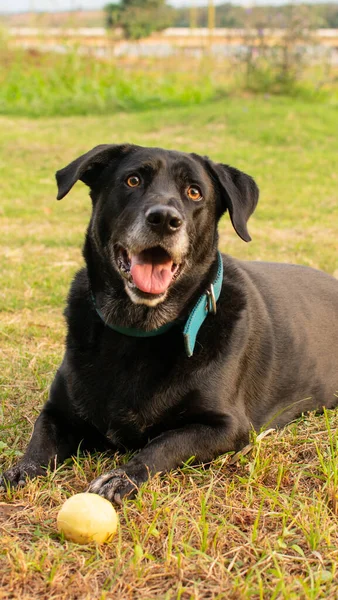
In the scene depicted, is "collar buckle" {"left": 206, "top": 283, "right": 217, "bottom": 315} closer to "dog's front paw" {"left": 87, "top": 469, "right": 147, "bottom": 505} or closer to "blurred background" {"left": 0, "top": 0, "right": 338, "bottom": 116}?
"dog's front paw" {"left": 87, "top": 469, "right": 147, "bottom": 505}

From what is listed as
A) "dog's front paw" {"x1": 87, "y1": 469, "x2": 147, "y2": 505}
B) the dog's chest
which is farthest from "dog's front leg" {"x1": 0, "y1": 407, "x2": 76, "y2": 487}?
"dog's front paw" {"x1": 87, "y1": 469, "x2": 147, "y2": 505}

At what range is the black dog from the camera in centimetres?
305

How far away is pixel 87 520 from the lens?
7.89 ft

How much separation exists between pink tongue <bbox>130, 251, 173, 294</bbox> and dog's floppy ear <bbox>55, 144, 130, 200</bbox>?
1.41ft

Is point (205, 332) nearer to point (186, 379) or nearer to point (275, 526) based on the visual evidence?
point (186, 379)

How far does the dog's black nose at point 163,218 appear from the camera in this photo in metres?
2.96

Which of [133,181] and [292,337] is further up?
[133,181]

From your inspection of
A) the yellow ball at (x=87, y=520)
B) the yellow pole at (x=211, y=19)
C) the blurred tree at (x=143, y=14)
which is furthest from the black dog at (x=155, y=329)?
the blurred tree at (x=143, y=14)

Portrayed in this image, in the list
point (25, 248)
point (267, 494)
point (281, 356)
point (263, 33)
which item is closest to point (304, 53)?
point (263, 33)

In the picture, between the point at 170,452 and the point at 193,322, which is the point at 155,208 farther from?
the point at 170,452

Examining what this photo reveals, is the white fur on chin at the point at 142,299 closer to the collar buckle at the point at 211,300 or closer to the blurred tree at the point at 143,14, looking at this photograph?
the collar buckle at the point at 211,300

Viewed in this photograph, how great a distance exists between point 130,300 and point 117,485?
811 millimetres

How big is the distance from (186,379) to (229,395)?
0.73 feet

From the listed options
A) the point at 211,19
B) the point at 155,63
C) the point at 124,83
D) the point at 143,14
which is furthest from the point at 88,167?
the point at 143,14
